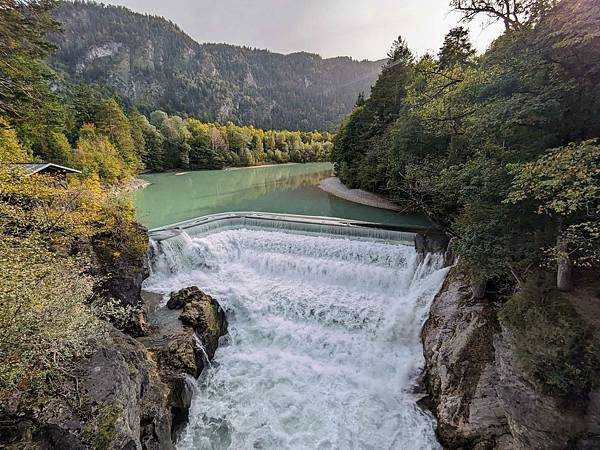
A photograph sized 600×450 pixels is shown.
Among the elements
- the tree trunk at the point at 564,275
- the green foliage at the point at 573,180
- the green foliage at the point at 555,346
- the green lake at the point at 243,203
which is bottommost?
the green lake at the point at 243,203

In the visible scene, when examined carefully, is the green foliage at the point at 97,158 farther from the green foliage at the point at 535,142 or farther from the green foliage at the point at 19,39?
the green foliage at the point at 535,142

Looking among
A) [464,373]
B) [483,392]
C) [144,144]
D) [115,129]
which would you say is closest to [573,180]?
[483,392]

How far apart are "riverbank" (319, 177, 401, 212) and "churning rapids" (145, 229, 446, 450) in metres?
8.56

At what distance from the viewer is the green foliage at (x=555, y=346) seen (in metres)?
3.90

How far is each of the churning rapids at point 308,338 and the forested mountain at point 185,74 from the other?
90443 millimetres

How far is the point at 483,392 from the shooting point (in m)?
5.49

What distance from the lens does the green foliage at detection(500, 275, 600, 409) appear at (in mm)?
3896

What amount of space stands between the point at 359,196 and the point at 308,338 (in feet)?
51.2

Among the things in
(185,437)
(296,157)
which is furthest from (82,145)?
(296,157)

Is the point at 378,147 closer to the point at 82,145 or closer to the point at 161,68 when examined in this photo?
the point at 82,145

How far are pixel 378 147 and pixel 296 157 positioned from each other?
45.2 meters

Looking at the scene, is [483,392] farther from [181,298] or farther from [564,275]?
[181,298]

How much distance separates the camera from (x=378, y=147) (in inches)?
831

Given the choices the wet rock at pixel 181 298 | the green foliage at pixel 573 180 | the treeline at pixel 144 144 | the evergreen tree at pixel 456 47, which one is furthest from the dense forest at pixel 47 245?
the evergreen tree at pixel 456 47
